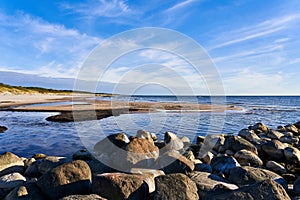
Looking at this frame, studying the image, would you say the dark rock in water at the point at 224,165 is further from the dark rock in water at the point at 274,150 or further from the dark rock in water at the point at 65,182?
the dark rock in water at the point at 65,182

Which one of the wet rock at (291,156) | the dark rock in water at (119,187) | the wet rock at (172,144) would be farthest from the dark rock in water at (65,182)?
the wet rock at (291,156)

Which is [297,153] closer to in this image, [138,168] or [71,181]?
[138,168]

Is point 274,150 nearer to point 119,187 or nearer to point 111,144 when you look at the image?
point 111,144

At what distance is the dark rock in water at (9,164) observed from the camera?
6.38m

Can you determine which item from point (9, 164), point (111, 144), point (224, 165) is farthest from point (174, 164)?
point (9, 164)

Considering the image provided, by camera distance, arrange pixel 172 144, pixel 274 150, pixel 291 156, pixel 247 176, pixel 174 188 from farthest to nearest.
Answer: pixel 274 150, pixel 172 144, pixel 291 156, pixel 247 176, pixel 174 188

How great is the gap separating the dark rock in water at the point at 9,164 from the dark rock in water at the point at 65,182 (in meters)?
2.51

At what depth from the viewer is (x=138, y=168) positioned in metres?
5.66

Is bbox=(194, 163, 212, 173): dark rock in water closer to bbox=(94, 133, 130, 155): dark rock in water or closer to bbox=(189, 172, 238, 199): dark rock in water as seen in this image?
bbox=(189, 172, 238, 199): dark rock in water

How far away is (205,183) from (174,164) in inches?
41.0

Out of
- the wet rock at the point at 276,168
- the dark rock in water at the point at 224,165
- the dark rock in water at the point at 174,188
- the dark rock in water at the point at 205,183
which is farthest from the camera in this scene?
the wet rock at the point at 276,168

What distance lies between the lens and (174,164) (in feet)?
18.6

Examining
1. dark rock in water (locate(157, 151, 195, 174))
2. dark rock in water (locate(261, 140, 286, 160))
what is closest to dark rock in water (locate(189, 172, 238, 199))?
dark rock in water (locate(157, 151, 195, 174))

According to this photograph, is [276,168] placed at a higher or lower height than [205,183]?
lower
